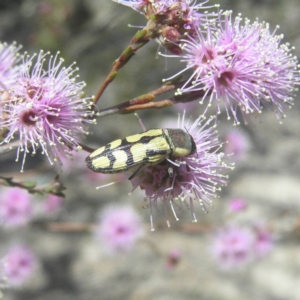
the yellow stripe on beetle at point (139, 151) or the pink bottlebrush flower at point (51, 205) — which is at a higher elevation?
the yellow stripe on beetle at point (139, 151)

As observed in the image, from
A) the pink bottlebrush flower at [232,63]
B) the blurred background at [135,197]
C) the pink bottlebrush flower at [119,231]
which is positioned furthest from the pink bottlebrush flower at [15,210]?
the pink bottlebrush flower at [232,63]

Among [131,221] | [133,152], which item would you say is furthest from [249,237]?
[133,152]

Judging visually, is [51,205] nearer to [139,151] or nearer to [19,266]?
[19,266]

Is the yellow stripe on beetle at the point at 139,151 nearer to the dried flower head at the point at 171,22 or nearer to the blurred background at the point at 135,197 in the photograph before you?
the dried flower head at the point at 171,22

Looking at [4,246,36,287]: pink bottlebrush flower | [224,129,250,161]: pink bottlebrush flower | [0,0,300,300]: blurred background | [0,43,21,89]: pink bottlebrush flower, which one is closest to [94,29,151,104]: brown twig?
[0,43,21,89]: pink bottlebrush flower

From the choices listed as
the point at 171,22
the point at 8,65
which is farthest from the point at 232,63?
the point at 8,65

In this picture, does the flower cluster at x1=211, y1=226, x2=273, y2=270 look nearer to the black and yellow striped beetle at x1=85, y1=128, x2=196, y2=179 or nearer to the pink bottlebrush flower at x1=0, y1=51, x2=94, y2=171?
the black and yellow striped beetle at x1=85, y1=128, x2=196, y2=179

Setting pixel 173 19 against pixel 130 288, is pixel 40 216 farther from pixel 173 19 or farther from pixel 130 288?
pixel 173 19
